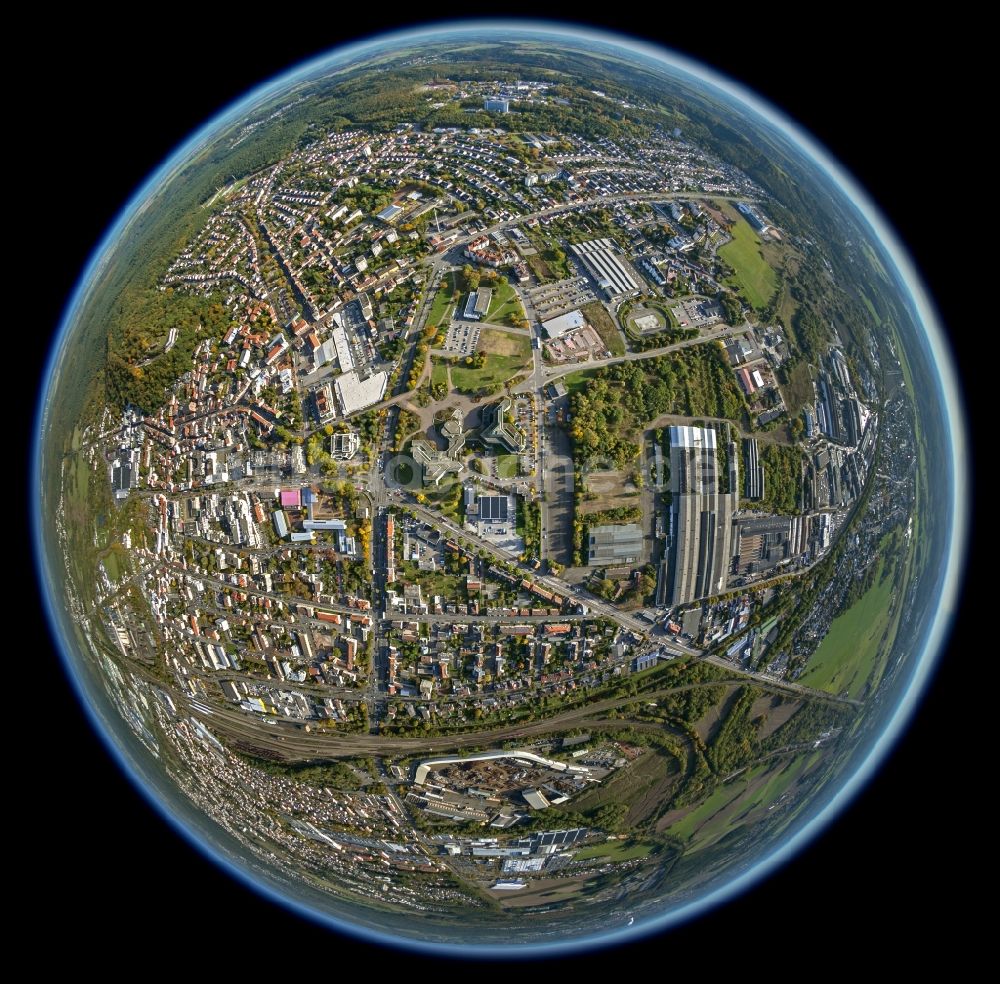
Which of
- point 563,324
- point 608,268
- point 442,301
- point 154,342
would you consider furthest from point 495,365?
point 154,342

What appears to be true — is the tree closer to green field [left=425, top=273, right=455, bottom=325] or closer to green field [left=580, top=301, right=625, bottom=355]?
green field [left=425, top=273, right=455, bottom=325]

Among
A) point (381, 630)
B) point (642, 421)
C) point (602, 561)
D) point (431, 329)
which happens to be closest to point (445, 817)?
point (381, 630)

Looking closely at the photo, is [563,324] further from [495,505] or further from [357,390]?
[357,390]

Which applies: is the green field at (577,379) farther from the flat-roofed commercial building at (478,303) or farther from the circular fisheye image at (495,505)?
the flat-roofed commercial building at (478,303)

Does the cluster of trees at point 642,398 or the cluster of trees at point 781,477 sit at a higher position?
the cluster of trees at point 642,398

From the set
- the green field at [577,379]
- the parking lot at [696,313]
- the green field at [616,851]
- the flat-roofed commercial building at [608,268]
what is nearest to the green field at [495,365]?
the green field at [577,379]

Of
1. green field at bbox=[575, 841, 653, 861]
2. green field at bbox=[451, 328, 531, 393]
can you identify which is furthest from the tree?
green field at bbox=[575, 841, 653, 861]
